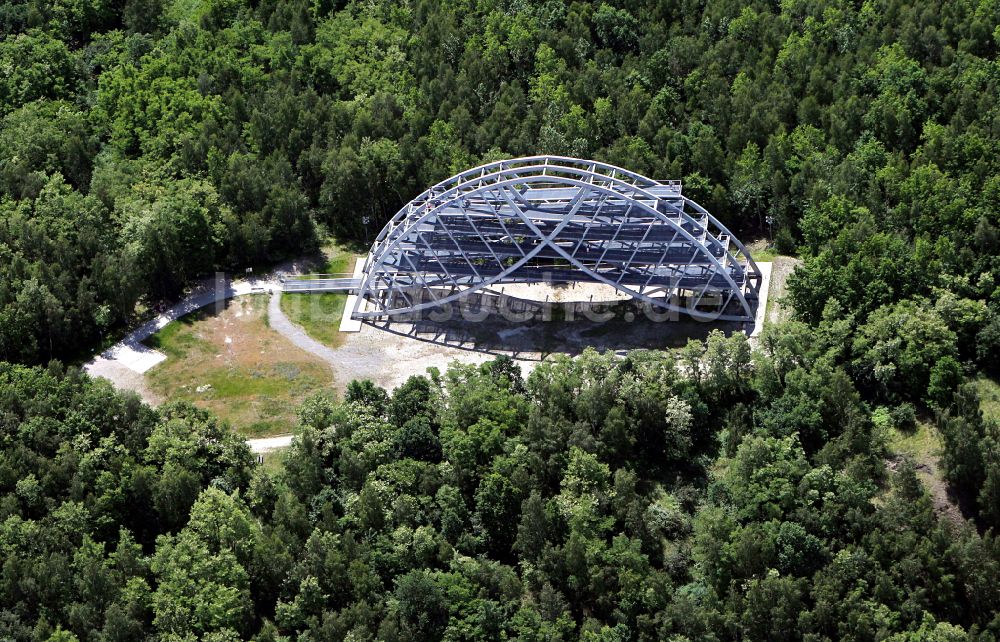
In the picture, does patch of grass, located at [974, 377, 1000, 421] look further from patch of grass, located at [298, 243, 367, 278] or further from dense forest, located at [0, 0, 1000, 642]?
patch of grass, located at [298, 243, 367, 278]

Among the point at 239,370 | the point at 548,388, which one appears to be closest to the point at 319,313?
the point at 239,370

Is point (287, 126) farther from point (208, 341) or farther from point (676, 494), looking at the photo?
point (676, 494)

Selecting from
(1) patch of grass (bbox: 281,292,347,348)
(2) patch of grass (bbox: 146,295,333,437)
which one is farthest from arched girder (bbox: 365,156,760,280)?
(2) patch of grass (bbox: 146,295,333,437)

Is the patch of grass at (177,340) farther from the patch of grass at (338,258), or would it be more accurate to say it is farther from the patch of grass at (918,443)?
the patch of grass at (918,443)

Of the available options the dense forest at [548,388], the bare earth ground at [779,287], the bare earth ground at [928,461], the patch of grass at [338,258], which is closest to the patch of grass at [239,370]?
the dense forest at [548,388]

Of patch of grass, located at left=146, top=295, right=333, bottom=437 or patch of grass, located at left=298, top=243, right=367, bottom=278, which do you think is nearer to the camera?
patch of grass, located at left=146, top=295, right=333, bottom=437

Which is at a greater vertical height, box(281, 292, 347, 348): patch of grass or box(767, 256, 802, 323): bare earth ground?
box(767, 256, 802, 323): bare earth ground

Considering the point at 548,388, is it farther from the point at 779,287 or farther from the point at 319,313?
the point at 319,313
